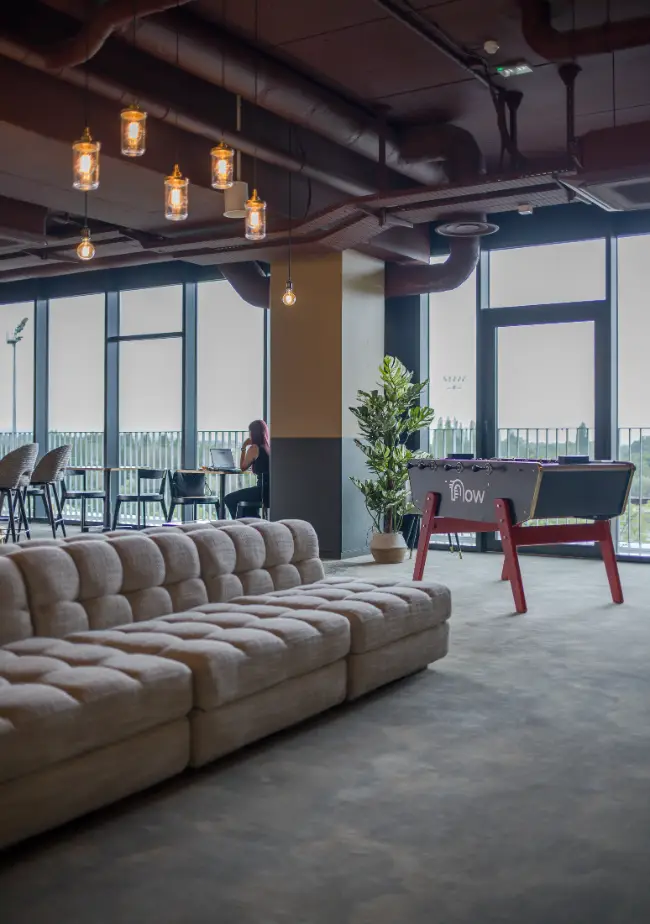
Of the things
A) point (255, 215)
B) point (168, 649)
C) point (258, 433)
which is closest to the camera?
point (168, 649)

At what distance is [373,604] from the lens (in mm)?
3922

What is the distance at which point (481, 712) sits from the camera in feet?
12.1

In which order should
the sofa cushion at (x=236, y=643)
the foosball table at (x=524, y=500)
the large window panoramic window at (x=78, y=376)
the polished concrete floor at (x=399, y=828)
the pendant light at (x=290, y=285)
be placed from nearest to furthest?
1. the polished concrete floor at (x=399, y=828)
2. the sofa cushion at (x=236, y=643)
3. the foosball table at (x=524, y=500)
4. the pendant light at (x=290, y=285)
5. the large window panoramic window at (x=78, y=376)

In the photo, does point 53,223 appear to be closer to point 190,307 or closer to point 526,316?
point 190,307

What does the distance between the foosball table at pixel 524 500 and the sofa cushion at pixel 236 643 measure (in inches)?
102

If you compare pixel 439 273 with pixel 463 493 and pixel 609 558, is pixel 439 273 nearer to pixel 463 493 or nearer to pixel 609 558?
pixel 463 493

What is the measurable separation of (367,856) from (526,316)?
7.15 meters

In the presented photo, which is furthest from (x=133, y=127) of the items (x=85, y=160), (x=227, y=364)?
(x=227, y=364)

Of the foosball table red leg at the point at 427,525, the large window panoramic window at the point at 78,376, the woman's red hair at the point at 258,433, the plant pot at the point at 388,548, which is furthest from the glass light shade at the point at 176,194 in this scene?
the large window panoramic window at the point at 78,376

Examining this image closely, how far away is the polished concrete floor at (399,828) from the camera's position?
216 cm

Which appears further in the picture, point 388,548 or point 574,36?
point 388,548

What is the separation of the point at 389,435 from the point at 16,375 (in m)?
6.56

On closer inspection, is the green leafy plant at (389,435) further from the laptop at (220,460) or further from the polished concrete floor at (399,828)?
the polished concrete floor at (399,828)

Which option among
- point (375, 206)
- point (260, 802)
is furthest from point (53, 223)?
point (260, 802)
